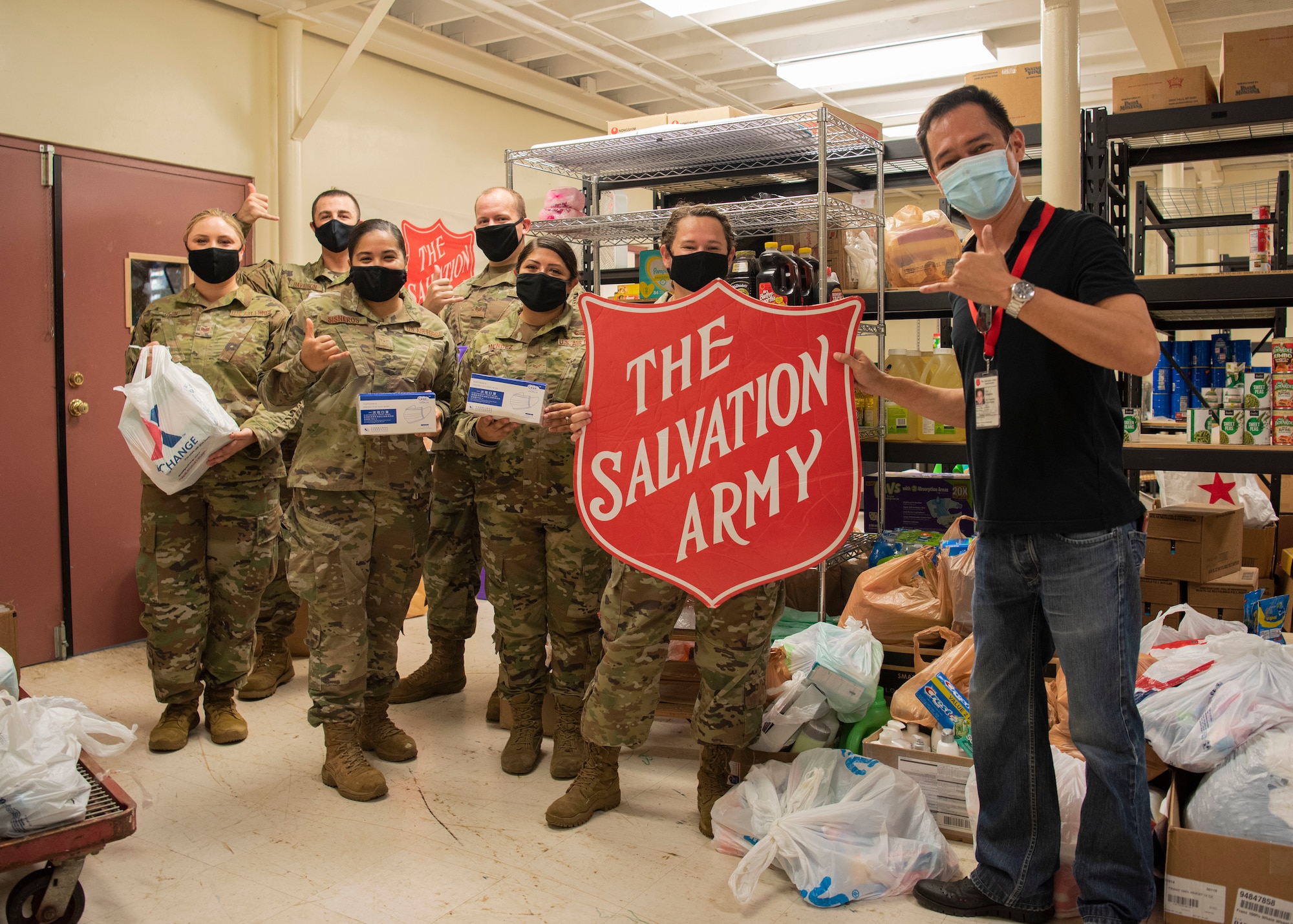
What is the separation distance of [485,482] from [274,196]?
10.3 ft

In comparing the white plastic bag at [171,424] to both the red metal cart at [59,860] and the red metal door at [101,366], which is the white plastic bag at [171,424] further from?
the red metal door at [101,366]

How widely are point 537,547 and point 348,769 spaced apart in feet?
2.83

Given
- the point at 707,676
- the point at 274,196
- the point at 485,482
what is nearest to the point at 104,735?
the point at 485,482

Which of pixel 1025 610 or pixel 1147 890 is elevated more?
pixel 1025 610

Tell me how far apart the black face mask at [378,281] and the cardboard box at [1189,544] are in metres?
2.93

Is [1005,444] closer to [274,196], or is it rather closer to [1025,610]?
[1025,610]

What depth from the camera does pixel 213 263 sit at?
3186 millimetres

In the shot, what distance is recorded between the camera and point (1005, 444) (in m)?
1.88

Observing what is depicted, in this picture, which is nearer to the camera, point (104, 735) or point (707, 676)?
point (707, 676)

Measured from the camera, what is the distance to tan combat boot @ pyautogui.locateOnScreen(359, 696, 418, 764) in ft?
9.80

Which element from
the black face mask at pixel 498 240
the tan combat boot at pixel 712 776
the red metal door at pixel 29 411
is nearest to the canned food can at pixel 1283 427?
the tan combat boot at pixel 712 776

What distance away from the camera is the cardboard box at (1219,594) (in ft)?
11.5

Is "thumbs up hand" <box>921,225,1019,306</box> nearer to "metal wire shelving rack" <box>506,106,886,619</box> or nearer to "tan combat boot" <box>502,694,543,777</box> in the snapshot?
"metal wire shelving rack" <box>506,106,886,619</box>

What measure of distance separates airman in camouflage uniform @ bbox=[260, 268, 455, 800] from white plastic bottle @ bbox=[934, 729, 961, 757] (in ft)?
5.28
